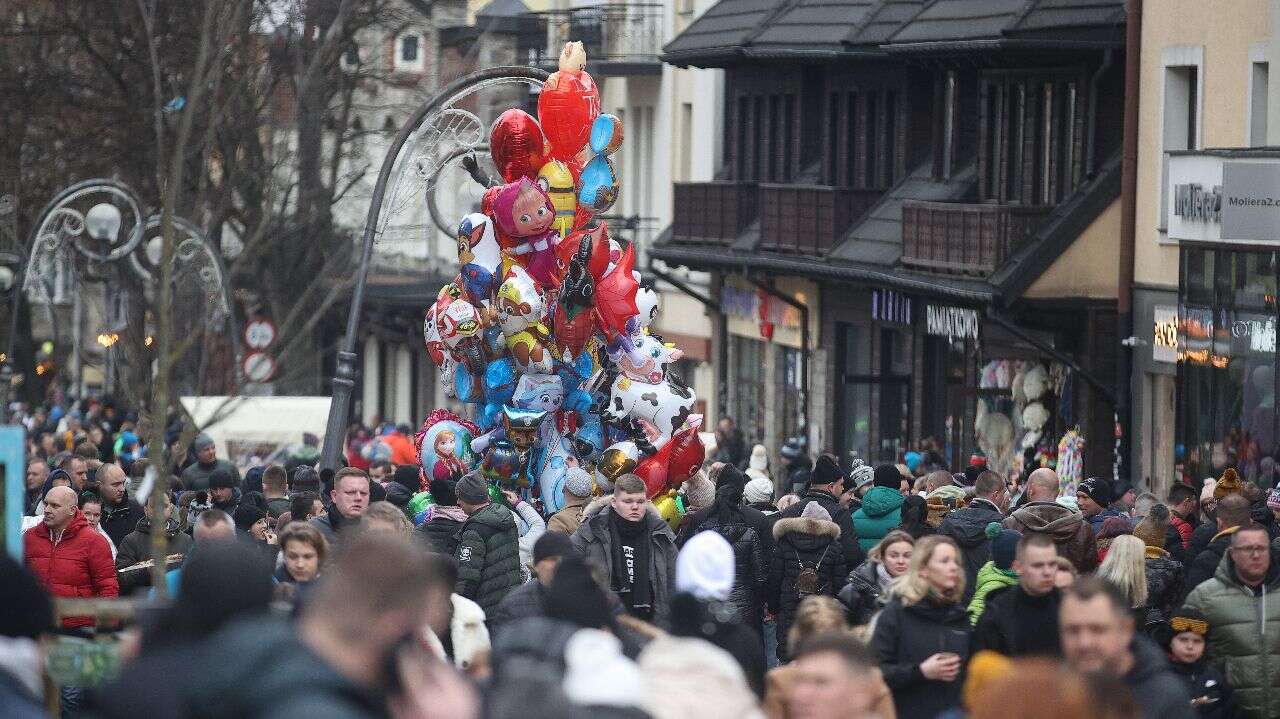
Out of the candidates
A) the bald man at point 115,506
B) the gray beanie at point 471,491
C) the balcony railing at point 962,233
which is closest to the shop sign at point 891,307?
the balcony railing at point 962,233

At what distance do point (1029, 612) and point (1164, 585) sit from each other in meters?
3.77

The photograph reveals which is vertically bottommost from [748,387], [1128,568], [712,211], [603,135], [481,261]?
[748,387]

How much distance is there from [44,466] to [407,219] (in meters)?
40.5

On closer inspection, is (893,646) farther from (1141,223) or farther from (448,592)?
(1141,223)

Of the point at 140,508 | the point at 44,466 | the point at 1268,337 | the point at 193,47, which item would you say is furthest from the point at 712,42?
the point at 140,508

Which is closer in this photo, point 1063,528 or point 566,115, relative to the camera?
point 1063,528

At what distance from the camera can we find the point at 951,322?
96.8 feet

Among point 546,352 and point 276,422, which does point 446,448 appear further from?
point 276,422

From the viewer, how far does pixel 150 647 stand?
6668mm

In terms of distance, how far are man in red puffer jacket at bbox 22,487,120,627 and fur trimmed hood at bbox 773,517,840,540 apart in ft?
12.5

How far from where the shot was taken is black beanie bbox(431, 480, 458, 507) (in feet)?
48.8

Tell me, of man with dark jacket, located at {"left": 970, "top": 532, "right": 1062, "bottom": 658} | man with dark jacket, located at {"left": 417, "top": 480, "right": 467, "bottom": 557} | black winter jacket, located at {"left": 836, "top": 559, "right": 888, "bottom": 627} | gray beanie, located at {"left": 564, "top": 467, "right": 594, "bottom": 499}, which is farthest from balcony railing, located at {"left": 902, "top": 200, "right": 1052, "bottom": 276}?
man with dark jacket, located at {"left": 970, "top": 532, "right": 1062, "bottom": 658}

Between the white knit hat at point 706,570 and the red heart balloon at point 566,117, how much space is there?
11.6 meters

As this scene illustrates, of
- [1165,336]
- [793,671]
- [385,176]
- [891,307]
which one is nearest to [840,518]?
[793,671]
